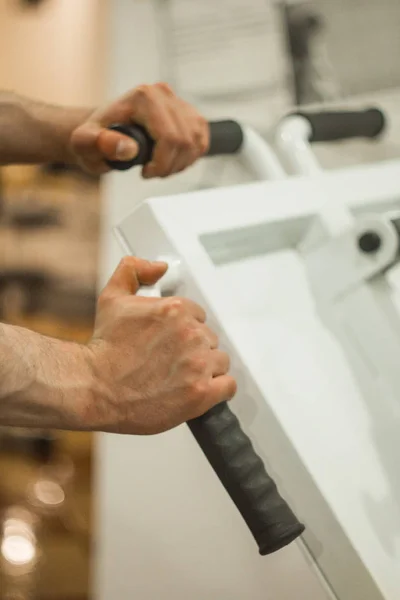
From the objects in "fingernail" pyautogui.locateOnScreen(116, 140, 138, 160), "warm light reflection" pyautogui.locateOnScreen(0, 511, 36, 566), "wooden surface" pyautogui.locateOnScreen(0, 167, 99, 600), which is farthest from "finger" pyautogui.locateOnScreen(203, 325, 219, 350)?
"warm light reflection" pyautogui.locateOnScreen(0, 511, 36, 566)

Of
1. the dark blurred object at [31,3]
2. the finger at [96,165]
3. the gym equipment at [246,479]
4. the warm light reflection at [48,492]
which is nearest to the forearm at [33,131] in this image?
the finger at [96,165]

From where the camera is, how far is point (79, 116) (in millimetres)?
735

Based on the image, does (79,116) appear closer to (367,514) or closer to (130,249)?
(130,249)

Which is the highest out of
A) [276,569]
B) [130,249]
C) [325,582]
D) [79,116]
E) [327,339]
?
[79,116]

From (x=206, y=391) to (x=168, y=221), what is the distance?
0.57 ft

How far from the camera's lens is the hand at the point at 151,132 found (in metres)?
0.63

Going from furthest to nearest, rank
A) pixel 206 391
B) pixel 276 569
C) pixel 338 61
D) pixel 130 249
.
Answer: pixel 338 61
pixel 276 569
pixel 130 249
pixel 206 391

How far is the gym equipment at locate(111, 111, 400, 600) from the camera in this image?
0.49 metres

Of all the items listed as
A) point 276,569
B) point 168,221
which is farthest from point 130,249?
point 276,569

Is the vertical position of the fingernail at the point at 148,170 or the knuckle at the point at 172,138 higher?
the knuckle at the point at 172,138

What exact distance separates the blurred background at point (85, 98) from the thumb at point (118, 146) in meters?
0.31

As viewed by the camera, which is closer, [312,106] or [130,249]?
[130,249]

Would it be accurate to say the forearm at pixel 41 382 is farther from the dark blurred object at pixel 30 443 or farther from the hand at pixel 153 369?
the dark blurred object at pixel 30 443

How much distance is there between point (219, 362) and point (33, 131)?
0.47 metres
